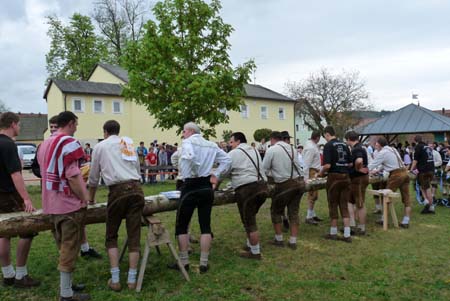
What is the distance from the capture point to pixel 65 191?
4277 millimetres

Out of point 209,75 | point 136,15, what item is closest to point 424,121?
point 209,75

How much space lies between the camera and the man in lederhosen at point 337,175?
281 inches

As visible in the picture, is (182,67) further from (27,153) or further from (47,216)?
(27,153)

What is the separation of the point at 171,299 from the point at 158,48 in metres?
13.1

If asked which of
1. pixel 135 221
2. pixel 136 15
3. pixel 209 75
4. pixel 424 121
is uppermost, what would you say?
pixel 136 15

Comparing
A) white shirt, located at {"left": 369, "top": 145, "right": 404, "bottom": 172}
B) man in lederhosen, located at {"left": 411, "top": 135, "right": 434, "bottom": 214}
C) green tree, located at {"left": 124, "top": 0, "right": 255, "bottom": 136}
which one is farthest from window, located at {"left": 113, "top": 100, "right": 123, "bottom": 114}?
white shirt, located at {"left": 369, "top": 145, "right": 404, "bottom": 172}

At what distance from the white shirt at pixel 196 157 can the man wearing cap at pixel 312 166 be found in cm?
382

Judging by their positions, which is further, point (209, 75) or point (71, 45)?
point (71, 45)

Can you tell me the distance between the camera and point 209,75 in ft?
51.7

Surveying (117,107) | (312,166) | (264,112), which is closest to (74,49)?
(117,107)

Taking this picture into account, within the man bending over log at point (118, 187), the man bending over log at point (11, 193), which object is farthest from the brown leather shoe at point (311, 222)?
the man bending over log at point (11, 193)

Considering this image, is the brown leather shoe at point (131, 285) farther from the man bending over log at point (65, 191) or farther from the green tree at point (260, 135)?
the green tree at point (260, 135)

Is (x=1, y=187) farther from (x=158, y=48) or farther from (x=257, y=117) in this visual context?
(x=257, y=117)

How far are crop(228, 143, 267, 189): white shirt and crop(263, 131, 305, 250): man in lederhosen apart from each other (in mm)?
578
